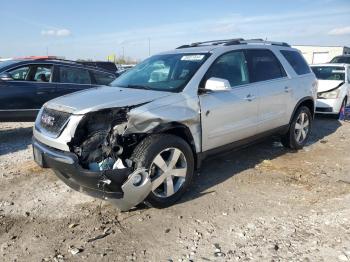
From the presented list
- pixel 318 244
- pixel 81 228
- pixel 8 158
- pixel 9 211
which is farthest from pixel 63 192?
pixel 318 244

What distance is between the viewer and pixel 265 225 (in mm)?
3828

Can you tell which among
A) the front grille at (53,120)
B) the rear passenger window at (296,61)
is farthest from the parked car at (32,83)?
the rear passenger window at (296,61)

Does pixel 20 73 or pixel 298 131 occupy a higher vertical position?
pixel 20 73

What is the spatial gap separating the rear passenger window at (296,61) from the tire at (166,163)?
301 cm

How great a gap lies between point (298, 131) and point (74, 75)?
16.2 ft

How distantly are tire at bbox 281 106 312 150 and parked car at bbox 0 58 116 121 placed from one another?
463 centimetres

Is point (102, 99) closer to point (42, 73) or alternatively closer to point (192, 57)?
point (192, 57)

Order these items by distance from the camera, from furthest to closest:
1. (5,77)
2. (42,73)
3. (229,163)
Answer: (42,73) < (5,77) < (229,163)

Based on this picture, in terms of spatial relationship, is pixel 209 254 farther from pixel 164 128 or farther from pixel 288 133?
pixel 288 133

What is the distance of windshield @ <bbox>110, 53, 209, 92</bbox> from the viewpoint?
4590 millimetres

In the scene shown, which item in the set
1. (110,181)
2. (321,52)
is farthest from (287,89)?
(321,52)

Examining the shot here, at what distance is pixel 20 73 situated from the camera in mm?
7512

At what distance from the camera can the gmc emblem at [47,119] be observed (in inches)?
166

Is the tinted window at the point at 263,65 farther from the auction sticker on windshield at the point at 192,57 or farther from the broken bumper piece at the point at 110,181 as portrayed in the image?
the broken bumper piece at the point at 110,181
